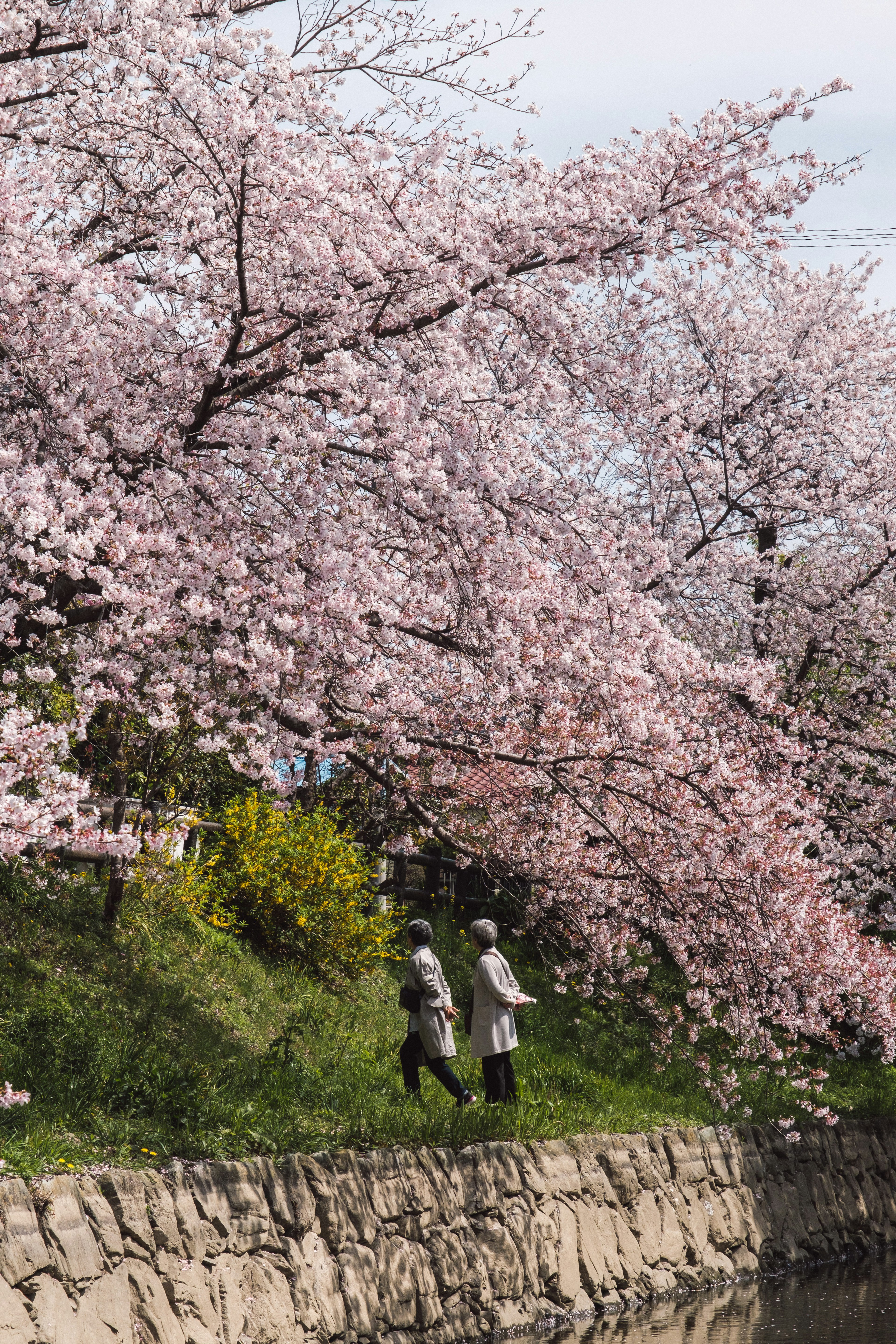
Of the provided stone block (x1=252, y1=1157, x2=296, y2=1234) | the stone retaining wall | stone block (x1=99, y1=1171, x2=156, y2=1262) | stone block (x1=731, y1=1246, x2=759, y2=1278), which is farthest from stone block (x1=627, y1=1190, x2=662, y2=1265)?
stone block (x1=99, y1=1171, x2=156, y2=1262)

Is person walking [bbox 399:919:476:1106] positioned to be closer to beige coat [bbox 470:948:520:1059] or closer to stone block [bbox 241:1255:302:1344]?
beige coat [bbox 470:948:520:1059]

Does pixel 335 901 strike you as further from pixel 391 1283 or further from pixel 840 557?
pixel 840 557

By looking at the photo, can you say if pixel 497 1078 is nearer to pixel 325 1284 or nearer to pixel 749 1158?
pixel 325 1284

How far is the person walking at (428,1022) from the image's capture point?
826 cm

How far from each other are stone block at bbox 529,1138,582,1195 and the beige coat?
2.39 feet

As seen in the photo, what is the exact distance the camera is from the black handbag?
27.4 ft

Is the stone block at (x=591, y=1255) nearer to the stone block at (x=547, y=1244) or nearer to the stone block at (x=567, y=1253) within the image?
the stone block at (x=567, y=1253)

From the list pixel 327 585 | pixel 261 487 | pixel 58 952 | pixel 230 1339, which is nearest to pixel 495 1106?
pixel 230 1339

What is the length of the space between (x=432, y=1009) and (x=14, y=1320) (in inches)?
145

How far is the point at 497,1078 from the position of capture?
8.62 metres

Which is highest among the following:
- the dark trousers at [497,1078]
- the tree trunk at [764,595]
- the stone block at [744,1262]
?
the tree trunk at [764,595]

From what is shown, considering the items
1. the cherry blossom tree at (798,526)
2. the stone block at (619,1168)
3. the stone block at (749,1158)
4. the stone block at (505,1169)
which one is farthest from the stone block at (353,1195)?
the cherry blossom tree at (798,526)

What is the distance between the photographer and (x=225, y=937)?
1012cm

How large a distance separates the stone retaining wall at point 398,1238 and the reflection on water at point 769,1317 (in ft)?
0.94
